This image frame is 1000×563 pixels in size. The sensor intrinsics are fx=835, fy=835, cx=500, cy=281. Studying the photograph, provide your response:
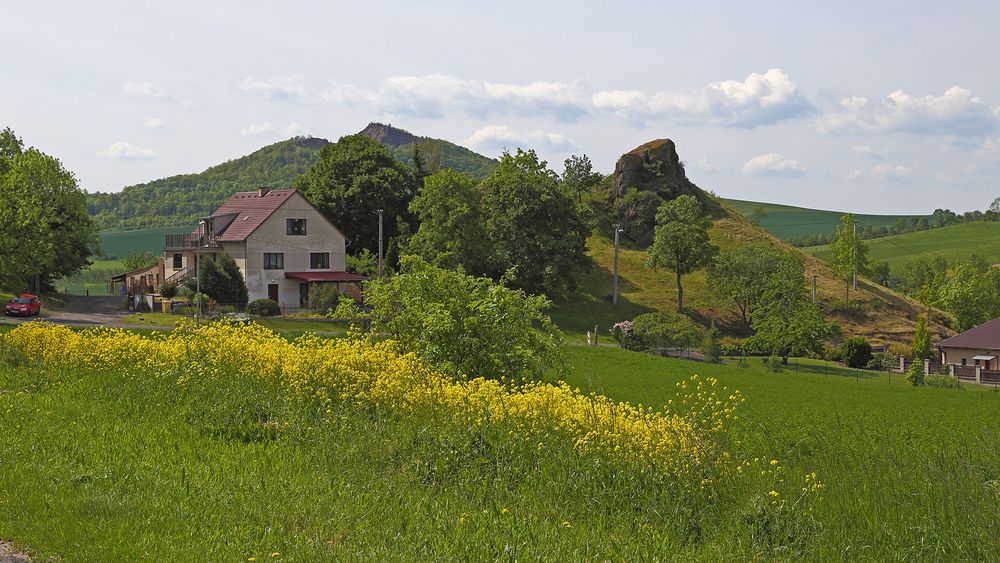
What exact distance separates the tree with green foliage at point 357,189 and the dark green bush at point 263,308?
59.8ft

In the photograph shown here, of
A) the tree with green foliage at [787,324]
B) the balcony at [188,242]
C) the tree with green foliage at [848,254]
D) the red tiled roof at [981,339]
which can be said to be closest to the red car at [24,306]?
the balcony at [188,242]

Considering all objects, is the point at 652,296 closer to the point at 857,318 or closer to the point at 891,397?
the point at 857,318

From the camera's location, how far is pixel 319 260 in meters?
63.4

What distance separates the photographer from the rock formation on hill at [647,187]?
94.8 meters

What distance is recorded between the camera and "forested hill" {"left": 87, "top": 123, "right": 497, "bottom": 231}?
458 ft

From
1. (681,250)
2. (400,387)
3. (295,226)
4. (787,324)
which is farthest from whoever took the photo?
(681,250)

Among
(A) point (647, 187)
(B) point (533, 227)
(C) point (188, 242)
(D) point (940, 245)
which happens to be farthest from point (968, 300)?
(D) point (940, 245)

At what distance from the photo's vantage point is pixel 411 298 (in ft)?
61.4

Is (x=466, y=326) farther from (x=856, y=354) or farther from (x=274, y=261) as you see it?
(x=856, y=354)

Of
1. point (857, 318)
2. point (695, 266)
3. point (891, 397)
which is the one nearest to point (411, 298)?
point (891, 397)

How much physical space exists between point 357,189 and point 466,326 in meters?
54.4

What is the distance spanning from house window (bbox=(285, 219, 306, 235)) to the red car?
17581mm

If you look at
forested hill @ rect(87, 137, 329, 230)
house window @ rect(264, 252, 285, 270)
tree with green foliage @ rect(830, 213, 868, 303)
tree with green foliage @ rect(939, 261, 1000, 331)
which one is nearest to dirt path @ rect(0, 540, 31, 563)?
house window @ rect(264, 252, 285, 270)

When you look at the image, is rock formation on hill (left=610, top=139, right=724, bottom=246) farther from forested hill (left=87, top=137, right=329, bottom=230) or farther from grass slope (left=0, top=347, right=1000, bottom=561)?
grass slope (left=0, top=347, right=1000, bottom=561)
